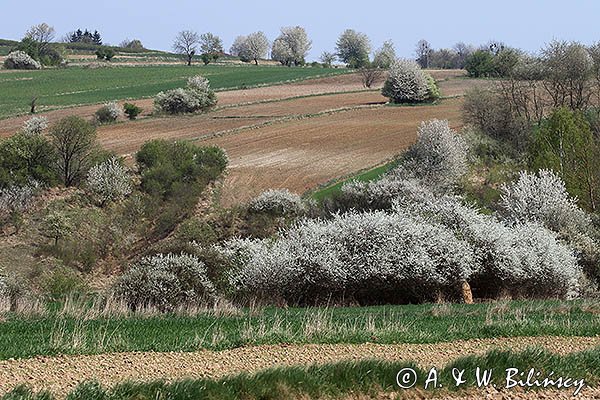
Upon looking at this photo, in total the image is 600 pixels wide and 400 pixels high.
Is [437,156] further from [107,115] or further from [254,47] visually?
[254,47]

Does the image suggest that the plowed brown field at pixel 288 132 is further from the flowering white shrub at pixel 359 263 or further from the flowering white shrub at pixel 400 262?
the flowering white shrub at pixel 359 263

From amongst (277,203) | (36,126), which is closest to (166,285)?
(277,203)

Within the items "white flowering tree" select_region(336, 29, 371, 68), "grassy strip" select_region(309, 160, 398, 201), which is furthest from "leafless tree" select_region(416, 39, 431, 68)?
"grassy strip" select_region(309, 160, 398, 201)

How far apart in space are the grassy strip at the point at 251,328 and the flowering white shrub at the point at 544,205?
15760 mm

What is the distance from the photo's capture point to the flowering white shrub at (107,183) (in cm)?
4191

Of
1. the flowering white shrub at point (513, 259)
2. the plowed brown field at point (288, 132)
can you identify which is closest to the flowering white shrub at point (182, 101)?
the plowed brown field at point (288, 132)

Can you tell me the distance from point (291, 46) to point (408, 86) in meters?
85.7

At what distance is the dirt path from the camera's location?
32.7 ft

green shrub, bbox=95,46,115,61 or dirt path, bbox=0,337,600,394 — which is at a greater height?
green shrub, bbox=95,46,115,61

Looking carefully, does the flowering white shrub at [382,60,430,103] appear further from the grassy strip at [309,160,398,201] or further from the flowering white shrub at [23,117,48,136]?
the flowering white shrub at [23,117,48,136]

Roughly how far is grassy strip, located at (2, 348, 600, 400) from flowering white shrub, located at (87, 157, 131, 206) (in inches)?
1307

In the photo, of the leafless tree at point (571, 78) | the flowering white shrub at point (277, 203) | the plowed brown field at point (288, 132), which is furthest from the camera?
the leafless tree at point (571, 78)

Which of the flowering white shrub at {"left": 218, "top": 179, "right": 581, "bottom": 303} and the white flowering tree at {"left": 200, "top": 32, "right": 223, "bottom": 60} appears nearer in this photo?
the flowering white shrub at {"left": 218, "top": 179, "right": 581, "bottom": 303}

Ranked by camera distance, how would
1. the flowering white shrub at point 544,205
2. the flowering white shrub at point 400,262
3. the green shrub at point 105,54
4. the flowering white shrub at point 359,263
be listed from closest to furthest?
the flowering white shrub at point 359,263
the flowering white shrub at point 400,262
the flowering white shrub at point 544,205
the green shrub at point 105,54
